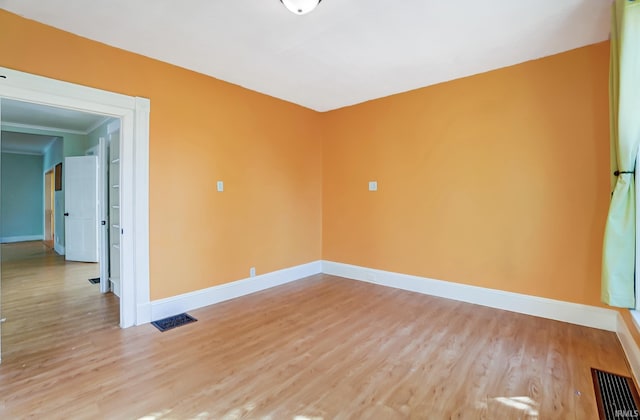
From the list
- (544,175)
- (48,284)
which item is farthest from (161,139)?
(544,175)

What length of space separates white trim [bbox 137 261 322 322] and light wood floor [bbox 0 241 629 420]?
16cm

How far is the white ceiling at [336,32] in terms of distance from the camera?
2266mm

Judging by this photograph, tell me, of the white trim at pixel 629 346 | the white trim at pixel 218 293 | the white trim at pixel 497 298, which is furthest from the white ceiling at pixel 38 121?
the white trim at pixel 629 346

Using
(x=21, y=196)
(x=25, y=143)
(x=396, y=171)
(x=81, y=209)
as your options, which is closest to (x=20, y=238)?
(x=21, y=196)

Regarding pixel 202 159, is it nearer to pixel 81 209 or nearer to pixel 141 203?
pixel 141 203

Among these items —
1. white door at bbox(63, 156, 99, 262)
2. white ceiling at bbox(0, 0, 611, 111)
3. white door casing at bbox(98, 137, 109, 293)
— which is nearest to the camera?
white ceiling at bbox(0, 0, 611, 111)

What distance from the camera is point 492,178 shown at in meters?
3.48

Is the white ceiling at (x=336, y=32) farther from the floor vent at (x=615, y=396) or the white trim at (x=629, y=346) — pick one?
the floor vent at (x=615, y=396)

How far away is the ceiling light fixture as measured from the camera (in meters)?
2.08

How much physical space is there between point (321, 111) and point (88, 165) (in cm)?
462

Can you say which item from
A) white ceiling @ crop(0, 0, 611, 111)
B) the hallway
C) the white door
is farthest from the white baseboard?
white ceiling @ crop(0, 0, 611, 111)

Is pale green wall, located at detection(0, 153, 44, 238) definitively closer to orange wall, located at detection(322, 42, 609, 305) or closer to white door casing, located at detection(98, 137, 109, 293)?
white door casing, located at detection(98, 137, 109, 293)

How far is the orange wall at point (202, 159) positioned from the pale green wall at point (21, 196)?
28.6 feet

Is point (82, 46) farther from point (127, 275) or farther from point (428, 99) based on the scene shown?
point (428, 99)
